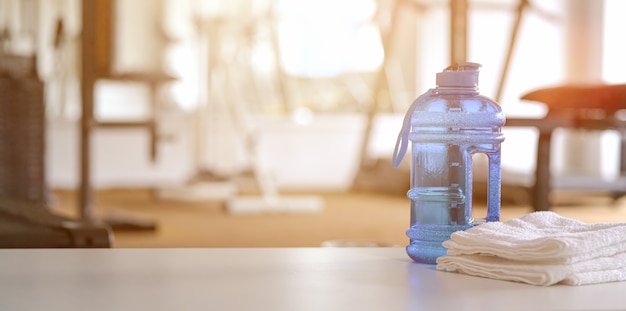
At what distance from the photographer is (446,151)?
108cm

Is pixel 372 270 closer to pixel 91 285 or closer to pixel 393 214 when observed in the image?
pixel 91 285

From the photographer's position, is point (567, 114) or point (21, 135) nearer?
point (567, 114)

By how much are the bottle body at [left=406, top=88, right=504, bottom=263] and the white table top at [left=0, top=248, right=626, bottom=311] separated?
0.06 metres

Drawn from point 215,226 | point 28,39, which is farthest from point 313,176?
point 215,226

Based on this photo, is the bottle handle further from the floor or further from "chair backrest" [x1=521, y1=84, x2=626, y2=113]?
"chair backrest" [x1=521, y1=84, x2=626, y2=113]

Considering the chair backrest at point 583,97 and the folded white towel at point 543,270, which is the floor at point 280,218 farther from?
the folded white towel at point 543,270

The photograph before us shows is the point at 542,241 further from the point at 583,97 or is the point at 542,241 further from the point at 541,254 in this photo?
the point at 583,97

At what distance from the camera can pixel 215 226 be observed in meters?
3.36

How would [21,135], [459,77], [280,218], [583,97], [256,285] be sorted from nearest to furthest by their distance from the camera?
1. [256,285]
2. [459,77]
3. [583,97]
4. [21,135]
5. [280,218]

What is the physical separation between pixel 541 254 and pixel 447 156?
21 centimetres

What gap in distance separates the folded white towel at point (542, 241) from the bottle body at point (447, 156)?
6 cm

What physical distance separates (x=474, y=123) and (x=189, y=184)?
143 inches

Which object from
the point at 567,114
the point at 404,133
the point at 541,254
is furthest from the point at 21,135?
the point at 541,254

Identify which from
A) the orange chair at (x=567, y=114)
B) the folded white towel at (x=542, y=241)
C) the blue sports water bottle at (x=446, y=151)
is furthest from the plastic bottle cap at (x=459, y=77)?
the orange chair at (x=567, y=114)
